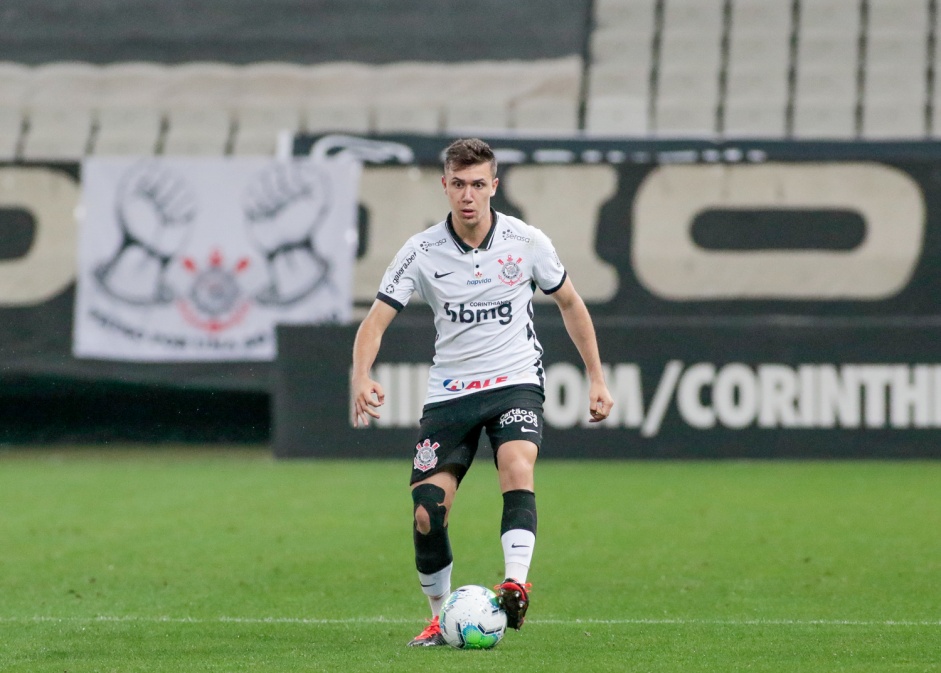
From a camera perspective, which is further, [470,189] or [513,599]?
[470,189]

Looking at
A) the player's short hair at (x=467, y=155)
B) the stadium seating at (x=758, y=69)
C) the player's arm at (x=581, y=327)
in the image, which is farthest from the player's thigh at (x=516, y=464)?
the stadium seating at (x=758, y=69)

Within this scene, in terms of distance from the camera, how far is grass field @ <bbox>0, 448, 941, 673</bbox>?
587 centimetres

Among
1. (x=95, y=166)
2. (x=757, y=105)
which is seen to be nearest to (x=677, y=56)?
(x=757, y=105)

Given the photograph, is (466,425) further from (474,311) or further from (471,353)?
(474,311)

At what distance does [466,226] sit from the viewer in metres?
6.17

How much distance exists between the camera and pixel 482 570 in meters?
8.52

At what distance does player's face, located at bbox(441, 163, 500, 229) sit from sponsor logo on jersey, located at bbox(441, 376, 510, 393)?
25.4 inches

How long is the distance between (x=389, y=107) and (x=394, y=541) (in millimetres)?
12842

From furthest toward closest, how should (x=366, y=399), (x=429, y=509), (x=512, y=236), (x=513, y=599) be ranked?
1. (x=512, y=236)
2. (x=429, y=509)
3. (x=366, y=399)
4. (x=513, y=599)

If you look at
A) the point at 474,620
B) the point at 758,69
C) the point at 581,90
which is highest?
the point at 758,69

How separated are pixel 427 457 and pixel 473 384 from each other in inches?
13.8

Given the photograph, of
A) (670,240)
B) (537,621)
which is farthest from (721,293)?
(537,621)

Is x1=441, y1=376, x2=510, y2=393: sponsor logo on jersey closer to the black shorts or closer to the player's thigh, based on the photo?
the black shorts

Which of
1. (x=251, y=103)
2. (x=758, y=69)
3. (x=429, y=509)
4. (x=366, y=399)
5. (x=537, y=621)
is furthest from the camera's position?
(x=758, y=69)
